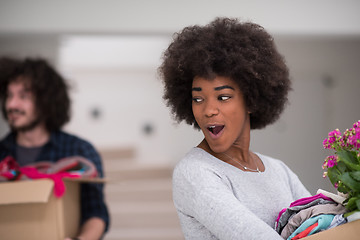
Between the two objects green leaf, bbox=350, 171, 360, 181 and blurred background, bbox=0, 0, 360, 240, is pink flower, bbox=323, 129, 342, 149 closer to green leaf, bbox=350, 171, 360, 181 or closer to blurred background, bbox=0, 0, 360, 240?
green leaf, bbox=350, 171, 360, 181

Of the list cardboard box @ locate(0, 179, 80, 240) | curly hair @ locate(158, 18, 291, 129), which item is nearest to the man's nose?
cardboard box @ locate(0, 179, 80, 240)

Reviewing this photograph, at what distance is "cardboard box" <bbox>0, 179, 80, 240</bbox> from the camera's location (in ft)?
5.09

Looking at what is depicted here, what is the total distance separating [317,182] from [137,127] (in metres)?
2.49

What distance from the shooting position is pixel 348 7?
11.8ft

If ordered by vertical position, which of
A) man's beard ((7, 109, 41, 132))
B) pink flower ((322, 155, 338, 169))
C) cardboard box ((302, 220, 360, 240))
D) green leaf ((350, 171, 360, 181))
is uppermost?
pink flower ((322, 155, 338, 169))

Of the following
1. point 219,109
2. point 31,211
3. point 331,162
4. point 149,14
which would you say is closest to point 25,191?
point 31,211

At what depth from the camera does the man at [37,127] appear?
210 cm

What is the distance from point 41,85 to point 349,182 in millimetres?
1804

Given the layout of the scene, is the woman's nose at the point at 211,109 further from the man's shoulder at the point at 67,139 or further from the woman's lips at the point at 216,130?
the man's shoulder at the point at 67,139

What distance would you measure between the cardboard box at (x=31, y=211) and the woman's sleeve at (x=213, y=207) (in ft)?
2.20

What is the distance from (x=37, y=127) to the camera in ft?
7.52

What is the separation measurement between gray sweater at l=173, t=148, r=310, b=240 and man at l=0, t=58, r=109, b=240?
1088 mm

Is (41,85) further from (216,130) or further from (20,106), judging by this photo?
(216,130)

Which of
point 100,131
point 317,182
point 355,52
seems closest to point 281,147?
point 317,182
